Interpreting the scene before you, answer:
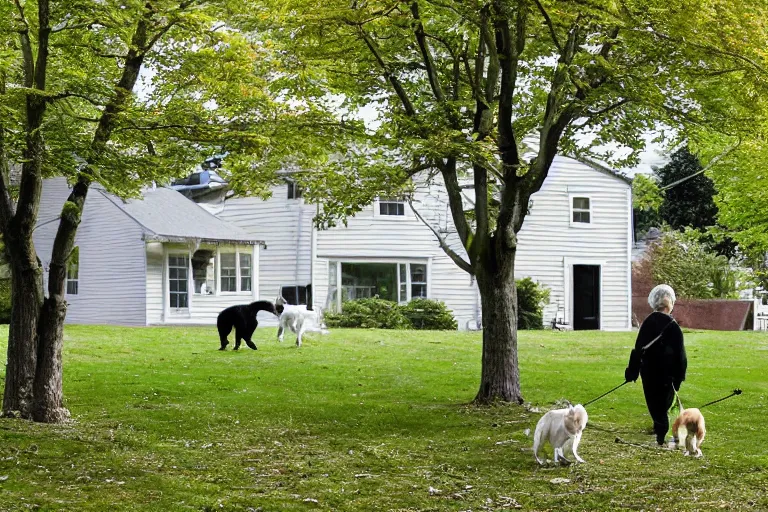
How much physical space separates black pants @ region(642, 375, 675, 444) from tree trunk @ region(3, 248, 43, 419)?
7.45m

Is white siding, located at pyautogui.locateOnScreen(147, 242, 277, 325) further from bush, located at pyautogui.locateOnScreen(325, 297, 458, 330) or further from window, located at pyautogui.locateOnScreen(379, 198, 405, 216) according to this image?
window, located at pyautogui.locateOnScreen(379, 198, 405, 216)

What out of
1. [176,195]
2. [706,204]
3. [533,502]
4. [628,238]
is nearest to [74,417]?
[533,502]

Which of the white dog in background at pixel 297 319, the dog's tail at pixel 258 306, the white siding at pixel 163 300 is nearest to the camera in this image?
the dog's tail at pixel 258 306

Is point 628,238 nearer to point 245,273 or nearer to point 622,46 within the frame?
point 245,273

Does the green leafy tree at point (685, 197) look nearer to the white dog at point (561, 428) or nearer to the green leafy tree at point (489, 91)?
the green leafy tree at point (489, 91)

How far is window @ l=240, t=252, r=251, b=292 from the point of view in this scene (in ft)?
110

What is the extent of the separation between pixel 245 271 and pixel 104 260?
4.63 meters

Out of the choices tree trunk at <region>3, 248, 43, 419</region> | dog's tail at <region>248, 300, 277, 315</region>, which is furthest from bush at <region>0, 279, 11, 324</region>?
tree trunk at <region>3, 248, 43, 419</region>

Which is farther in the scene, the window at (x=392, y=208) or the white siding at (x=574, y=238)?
the white siding at (x=574, y=238)

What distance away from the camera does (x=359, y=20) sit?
43.1 ft

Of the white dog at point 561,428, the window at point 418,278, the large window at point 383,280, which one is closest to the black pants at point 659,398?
the white dog at point 561,428

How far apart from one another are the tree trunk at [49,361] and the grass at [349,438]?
0.38m

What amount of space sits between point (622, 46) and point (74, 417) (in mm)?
9258

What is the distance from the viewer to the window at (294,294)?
111 feet
